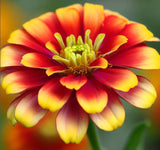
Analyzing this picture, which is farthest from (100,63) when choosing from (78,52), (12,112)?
(12,112)

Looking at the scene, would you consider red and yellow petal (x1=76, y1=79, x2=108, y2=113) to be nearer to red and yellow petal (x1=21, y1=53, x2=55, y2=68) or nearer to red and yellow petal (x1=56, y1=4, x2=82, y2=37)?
red and yellow petal (x1=21, y1=53, x2=55, y2=68)

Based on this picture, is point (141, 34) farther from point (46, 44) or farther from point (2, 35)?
point (2, 35)

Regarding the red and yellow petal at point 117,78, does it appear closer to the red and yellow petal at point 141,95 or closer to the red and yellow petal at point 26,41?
the red and yellow petal at point 141,95

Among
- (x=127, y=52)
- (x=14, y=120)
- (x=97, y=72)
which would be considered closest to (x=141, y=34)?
(x=127, y=52)

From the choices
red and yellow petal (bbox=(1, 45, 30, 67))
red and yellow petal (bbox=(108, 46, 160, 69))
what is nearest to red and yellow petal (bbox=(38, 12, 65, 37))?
red and yellow petal (bbox=(1, 45, 30, 67))

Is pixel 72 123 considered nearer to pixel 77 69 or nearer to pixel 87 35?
pixel 77 69
